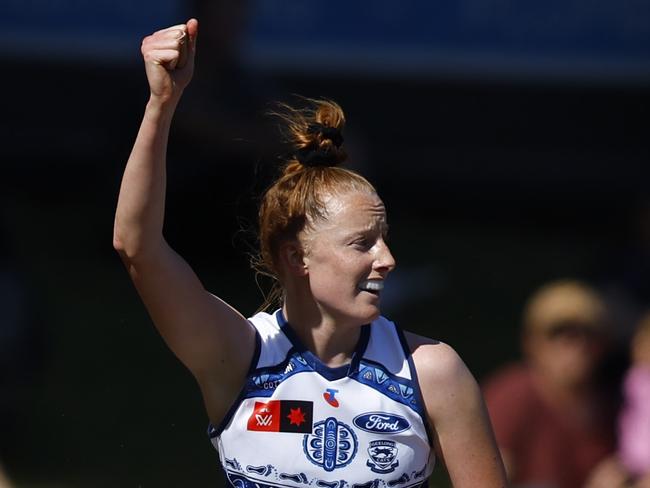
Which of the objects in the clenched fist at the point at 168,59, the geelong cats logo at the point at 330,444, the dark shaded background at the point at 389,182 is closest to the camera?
the clenched fist at the point at 168,59

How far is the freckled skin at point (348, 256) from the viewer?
7.67 ft

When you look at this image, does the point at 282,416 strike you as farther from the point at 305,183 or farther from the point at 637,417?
the point at 637,417

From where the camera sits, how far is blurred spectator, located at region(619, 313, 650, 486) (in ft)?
15.6

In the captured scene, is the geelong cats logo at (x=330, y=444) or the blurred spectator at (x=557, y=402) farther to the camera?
the blurred spectator at (x=557, y=402)

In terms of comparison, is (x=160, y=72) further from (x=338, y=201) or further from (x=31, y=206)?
(x=31, y=206)

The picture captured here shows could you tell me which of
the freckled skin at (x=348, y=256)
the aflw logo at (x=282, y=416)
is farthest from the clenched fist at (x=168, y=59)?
the aflw logo at (x=282, y=416)

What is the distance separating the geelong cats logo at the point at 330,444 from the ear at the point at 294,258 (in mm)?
280

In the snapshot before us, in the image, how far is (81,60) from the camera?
10.1 meters

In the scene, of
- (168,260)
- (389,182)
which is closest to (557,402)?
(168,260)

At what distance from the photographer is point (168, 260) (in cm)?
225

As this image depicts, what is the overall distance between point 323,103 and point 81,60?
7.94m

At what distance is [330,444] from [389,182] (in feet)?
27.3

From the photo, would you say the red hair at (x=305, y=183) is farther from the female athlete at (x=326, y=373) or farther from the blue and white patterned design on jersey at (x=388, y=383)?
the blue and white patterned design on jersey at (x=388, y=383)

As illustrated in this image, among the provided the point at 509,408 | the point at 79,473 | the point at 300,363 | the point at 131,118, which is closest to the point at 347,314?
the point at 300,363
